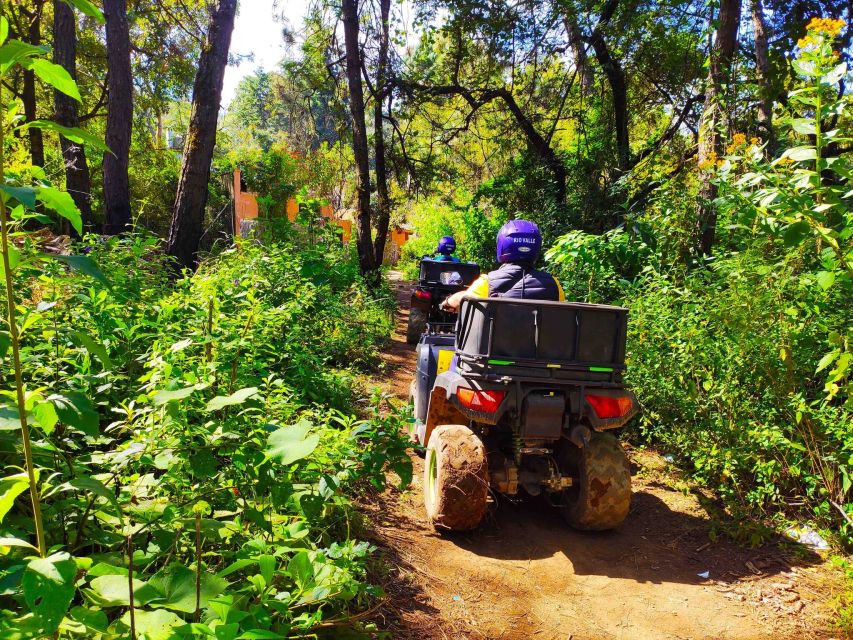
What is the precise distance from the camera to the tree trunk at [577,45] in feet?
34.4

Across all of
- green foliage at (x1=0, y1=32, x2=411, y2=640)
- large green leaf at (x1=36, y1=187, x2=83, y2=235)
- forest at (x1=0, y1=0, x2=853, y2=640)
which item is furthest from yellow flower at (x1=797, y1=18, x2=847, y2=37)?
large green leaf at (x1=36, y1=187, x2=83, y2=235)

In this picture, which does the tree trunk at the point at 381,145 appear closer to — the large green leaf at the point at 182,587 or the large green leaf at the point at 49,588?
the large green leaf at the point at 182,587

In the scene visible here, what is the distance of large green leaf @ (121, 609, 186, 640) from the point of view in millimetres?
1640

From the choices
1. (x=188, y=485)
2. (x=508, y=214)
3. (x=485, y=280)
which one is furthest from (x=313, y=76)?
(x=188, y=485)

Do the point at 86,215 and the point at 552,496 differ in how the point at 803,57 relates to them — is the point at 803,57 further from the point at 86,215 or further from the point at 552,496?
the point at 86,215

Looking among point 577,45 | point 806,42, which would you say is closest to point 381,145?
point 577,45

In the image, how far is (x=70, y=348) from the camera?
2.89m

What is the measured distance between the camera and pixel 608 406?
12.5ft

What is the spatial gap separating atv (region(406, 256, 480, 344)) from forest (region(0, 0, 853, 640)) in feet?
3.00

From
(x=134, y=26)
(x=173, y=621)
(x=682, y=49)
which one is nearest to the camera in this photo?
(x=173, y=621)

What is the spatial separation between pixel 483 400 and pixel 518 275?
1144mm

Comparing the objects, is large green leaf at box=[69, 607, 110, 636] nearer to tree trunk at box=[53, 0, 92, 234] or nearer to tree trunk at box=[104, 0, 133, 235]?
tree trunk at box=[104, 0, 133, 235]

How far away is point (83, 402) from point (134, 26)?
19.0m

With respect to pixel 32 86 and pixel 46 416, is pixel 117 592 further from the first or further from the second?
pixel 32 86
